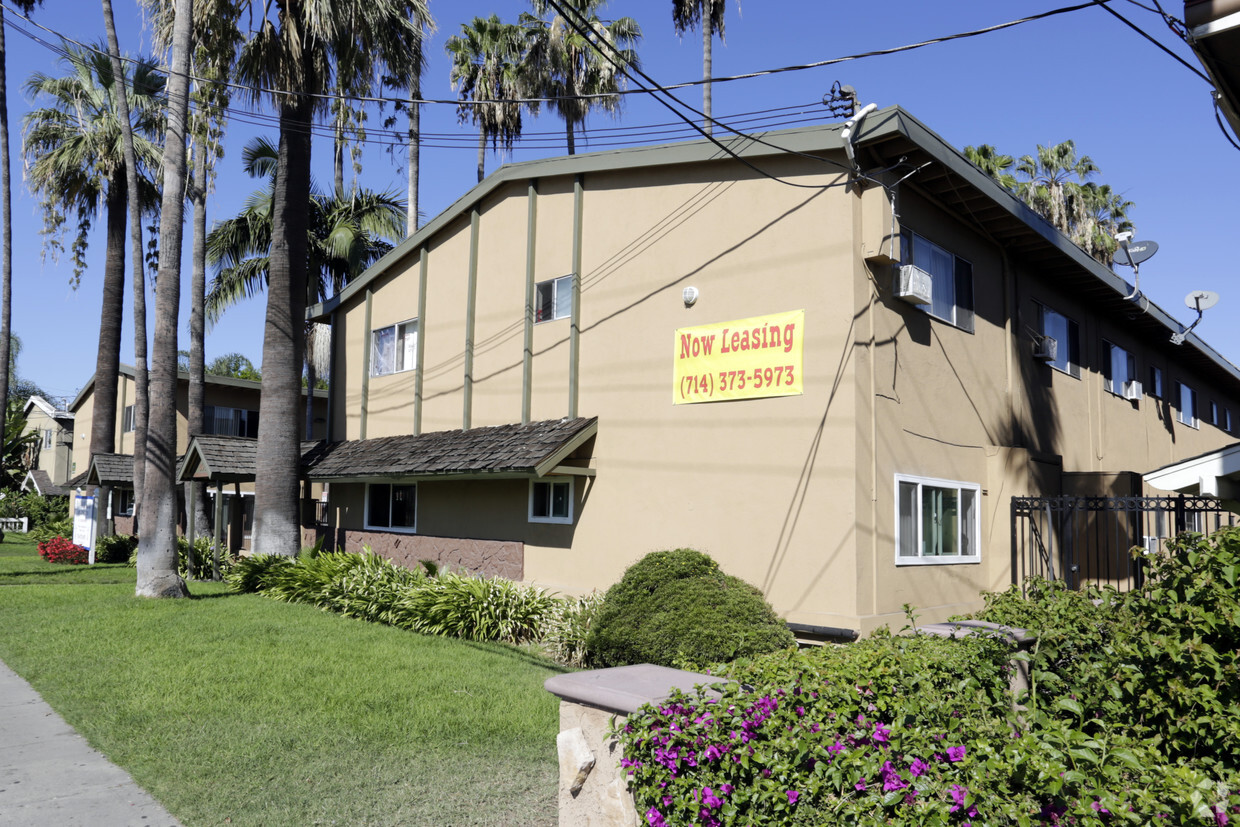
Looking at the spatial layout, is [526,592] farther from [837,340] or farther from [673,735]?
[673,735]

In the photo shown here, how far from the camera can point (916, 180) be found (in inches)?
448

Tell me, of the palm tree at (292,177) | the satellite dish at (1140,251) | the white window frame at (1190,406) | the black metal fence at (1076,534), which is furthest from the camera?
the white window frame at (1190,406)

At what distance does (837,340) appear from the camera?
34.7 feet

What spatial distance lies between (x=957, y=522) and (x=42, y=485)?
156 feet

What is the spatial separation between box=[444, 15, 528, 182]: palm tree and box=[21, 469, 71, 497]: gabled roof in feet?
81.1

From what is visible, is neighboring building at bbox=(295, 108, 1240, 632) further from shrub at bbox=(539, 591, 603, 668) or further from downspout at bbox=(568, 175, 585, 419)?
shrub at bbox=(539, 591, 603, 668)

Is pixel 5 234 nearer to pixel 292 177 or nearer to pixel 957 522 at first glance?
pixel 292 177

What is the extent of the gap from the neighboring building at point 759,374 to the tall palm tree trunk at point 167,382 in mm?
2940

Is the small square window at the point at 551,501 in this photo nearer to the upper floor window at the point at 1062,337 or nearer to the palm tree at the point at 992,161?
the upper floor window at the point at 1062,337

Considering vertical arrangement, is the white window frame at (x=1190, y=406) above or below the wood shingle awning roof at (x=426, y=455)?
above

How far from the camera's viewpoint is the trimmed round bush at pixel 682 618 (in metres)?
9.16

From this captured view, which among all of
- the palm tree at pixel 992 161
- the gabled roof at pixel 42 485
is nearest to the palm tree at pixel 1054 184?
the palm tree at pixel 992 161

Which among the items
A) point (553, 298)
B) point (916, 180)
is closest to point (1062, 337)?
point (916, 180)

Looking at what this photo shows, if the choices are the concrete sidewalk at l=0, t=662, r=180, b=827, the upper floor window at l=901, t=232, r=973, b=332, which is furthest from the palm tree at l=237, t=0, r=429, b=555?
the upper floor window at l=901, t=232, r=973, b=332
